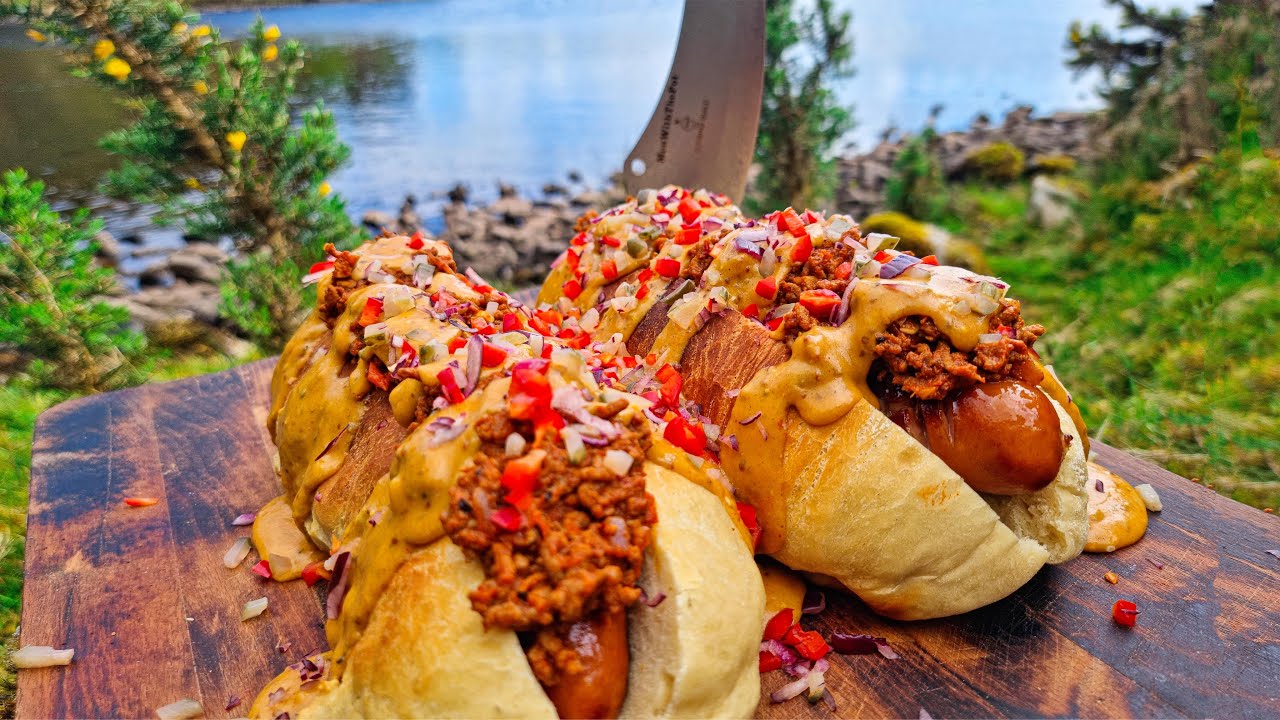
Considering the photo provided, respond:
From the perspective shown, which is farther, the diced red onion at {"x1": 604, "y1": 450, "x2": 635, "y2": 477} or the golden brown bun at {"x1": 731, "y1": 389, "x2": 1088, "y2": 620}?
the golden brown bun at {"x1": 731, "y1": 389, "x2": 1088, "y2": 620}

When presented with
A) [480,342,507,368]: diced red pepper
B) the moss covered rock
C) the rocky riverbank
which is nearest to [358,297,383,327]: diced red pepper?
[480,342,507,368]: diced red pepper

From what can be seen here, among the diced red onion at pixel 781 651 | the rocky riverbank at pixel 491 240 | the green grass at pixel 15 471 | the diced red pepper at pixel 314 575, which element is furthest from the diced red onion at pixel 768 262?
the rocky riverbank at pixel 491 240

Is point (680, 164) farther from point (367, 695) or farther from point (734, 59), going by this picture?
point (367, 695)

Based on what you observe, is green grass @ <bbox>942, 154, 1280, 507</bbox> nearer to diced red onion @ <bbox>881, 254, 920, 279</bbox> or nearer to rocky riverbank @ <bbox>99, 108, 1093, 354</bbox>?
rocky riverbank @ <bbox>99, 108, 1093, 354</bbox>

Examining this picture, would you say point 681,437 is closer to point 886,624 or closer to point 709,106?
point 886,624

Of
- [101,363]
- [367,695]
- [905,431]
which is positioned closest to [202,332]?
[101,363]

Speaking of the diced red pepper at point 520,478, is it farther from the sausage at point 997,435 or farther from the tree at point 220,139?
the tree at point 220,139
